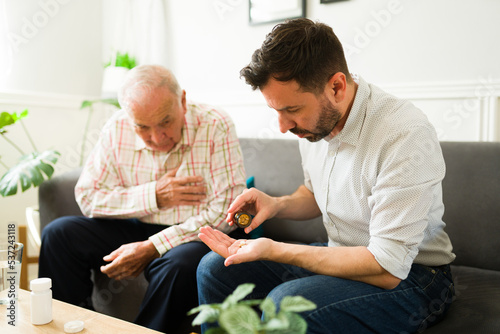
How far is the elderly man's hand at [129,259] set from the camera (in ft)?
5.14

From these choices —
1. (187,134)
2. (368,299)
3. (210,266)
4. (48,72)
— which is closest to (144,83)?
(187,134)

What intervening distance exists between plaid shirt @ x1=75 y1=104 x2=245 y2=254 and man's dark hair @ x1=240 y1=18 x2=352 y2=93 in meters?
0.63

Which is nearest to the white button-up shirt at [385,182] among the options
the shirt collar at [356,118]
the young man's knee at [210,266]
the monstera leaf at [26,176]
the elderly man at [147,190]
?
the shirt collar at [356,118]

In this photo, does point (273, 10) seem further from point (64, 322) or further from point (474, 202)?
point (64, 322)

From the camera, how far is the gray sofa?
1.34 m

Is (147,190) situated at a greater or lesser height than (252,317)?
lesser

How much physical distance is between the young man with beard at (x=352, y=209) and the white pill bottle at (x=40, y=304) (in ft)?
1.33

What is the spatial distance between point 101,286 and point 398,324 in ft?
3.76

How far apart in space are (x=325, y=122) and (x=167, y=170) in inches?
31.9

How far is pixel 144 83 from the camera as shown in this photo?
164 centimetres

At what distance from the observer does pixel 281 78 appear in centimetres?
114

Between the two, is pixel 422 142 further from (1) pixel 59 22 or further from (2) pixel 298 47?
(1) pixel 59 22

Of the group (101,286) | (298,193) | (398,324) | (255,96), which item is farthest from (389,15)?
(101,286)

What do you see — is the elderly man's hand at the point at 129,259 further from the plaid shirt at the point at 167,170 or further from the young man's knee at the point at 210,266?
the young man's knee at the point at 210,266
